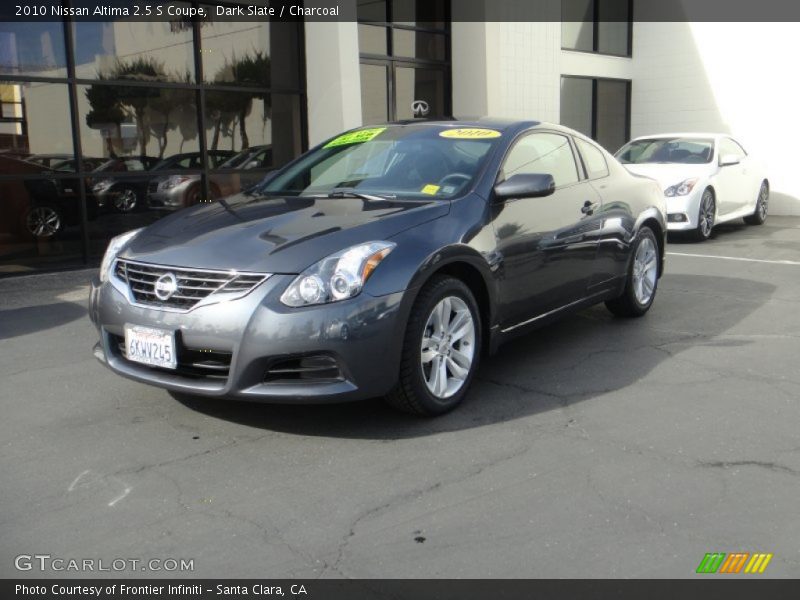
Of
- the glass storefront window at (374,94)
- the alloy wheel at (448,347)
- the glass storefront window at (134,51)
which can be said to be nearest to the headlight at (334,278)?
the alloy wheel at (448,347)

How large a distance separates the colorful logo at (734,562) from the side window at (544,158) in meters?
2.63

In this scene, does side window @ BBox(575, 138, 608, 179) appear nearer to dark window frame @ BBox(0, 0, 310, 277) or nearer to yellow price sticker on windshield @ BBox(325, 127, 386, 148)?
yellow price sticker on windshield @ BBox(325, 127, 386, 148)

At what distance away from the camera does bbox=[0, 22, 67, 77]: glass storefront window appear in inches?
356

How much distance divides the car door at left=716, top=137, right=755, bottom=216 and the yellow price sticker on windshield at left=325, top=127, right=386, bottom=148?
7.52 m

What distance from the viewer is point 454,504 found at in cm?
337

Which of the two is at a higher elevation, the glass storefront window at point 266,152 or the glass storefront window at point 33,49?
the glass storefront window at point 33,49

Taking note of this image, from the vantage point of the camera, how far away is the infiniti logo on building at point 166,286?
13.0ft

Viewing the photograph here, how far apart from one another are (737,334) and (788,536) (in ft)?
11.0

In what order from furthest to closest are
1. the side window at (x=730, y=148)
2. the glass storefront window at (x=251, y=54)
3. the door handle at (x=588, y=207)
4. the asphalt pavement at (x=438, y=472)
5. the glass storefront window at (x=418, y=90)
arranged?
the glass storefront window at (x=418, y=90) < the side window at (x=730, y=148) < the glass storefront window at (x=251, y=54) < the door handle at (x=588, y=207) < the asphalt pavement at (x=438, y=472)

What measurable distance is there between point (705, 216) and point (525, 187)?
24.8 ft

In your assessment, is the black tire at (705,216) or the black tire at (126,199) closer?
the black tire at (126,199)

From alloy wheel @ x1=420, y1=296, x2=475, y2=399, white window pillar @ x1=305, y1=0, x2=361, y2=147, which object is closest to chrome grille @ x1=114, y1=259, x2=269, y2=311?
alloy wheel @ x1=420, y1=296, x2=475, y2=399

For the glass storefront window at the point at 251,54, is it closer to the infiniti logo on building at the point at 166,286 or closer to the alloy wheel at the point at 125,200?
the alloy wheel at the point at 125,200

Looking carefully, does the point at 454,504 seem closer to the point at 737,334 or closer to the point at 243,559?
the point at 243,559
